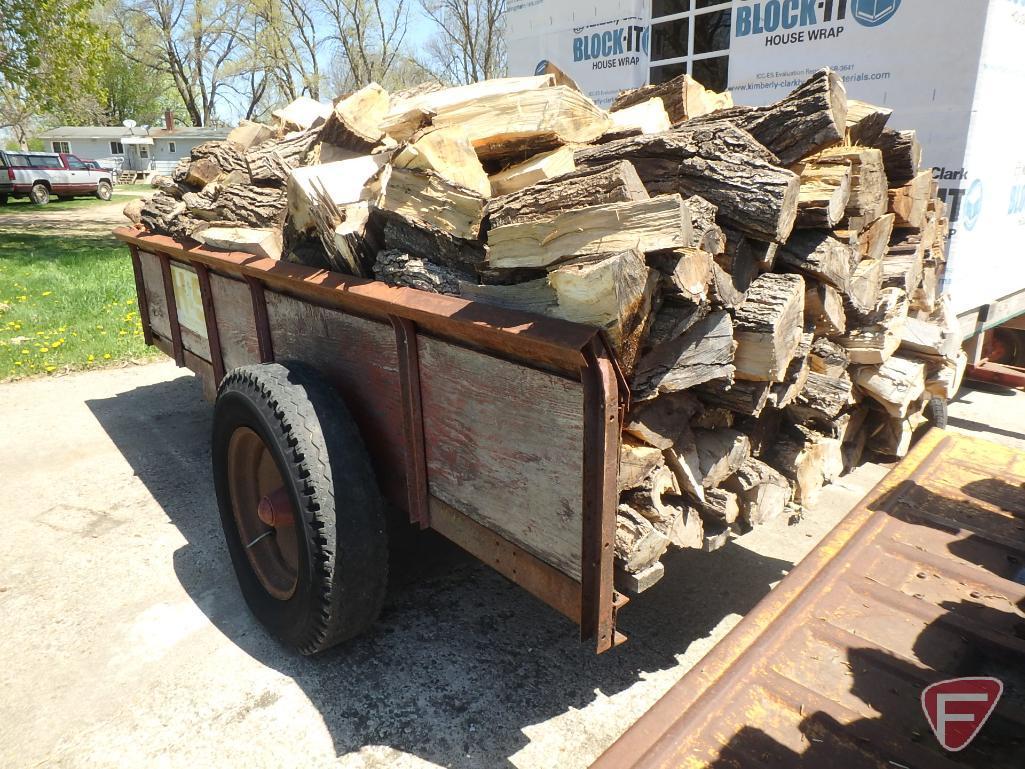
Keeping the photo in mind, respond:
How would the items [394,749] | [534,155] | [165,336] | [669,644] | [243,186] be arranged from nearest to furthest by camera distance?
[394,749] → [534,155] → [669,644] → [243,186] → [165,336]

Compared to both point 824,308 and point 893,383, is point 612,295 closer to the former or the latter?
point 824,308

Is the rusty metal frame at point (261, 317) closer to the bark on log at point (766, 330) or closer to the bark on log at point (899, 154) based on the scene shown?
the bark on log at point (766, 330)

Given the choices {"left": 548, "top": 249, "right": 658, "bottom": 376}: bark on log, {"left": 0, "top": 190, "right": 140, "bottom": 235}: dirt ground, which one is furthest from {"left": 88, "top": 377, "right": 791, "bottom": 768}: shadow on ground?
{"left": 0, "top": 190, "right": 140, "bottom": 235}: dirt ground

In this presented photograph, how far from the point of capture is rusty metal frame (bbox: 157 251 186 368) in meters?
4.08

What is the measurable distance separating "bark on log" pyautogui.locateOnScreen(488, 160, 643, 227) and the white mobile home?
54.8m

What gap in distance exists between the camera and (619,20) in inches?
219

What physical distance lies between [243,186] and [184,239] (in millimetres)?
526

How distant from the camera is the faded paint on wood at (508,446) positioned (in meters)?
1.76

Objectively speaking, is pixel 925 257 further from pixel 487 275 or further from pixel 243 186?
pixel 243 186

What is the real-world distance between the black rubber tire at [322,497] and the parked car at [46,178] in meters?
27.9

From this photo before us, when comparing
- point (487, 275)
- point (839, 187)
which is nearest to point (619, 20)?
point (839, 187)

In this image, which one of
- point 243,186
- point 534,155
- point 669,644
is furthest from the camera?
point 243,186

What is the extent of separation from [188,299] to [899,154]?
3515 mm

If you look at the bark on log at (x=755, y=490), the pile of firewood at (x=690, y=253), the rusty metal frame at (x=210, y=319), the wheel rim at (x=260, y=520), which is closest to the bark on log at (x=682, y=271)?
the pile of firewood at (x=690, y=253)
